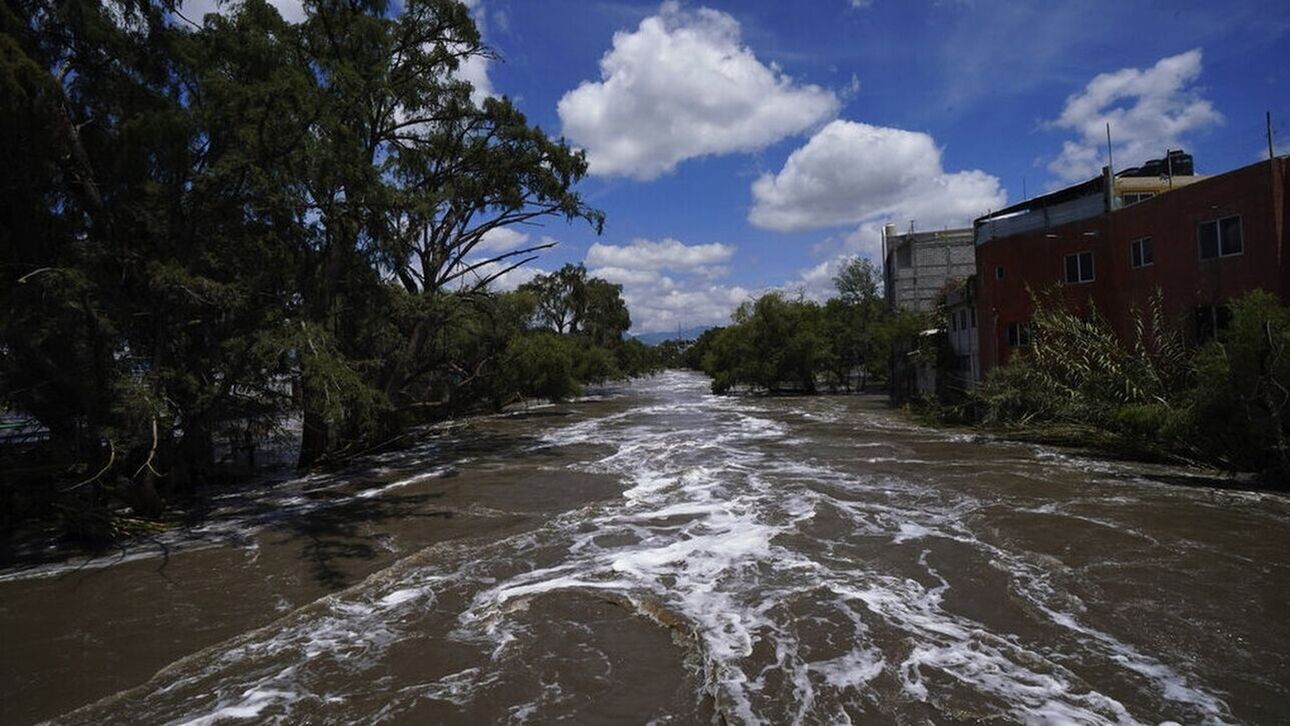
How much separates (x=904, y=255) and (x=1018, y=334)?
62.3 feet

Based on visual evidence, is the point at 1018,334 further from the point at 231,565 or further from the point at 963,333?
the point at 231,565

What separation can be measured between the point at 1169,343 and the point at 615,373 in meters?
41.5

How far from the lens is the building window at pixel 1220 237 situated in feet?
54.2

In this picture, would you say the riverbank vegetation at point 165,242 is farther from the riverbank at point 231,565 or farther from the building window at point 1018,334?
the building window at point 1018,334

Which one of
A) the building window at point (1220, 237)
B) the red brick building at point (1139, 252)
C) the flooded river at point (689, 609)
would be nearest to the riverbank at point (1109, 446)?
→ the flooded river at point (689, 609)

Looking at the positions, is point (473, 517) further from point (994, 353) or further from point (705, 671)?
point (994, 353)

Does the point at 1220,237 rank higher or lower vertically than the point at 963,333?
higher

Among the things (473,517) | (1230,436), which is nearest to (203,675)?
(473,517)

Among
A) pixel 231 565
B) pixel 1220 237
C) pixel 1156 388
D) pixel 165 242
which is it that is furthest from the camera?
pixel 1156 388

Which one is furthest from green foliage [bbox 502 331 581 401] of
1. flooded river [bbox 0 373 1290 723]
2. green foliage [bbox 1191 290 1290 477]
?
green foliage [bbox 1191 290 1290 477]

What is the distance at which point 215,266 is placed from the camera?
40.6 feet

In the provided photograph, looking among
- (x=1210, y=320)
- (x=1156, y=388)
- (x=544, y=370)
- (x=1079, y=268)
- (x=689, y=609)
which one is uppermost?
(x=1079, y=268)

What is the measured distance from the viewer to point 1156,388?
17.6m

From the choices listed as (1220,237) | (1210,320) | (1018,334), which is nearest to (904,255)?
(1018,334)
